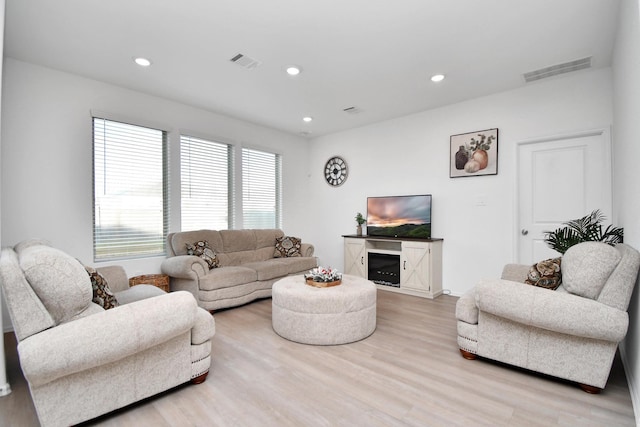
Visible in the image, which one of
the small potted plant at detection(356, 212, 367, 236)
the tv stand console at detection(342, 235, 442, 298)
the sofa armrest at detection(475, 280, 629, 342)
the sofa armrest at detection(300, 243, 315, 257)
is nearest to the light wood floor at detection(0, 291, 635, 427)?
the sofa armrest at detection(475, 280, 629, 342)

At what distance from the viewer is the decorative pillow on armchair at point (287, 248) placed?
502cm

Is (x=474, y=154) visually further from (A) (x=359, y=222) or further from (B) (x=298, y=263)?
(B) (x=298, y=263)

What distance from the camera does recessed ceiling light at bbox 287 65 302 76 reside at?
130 inches

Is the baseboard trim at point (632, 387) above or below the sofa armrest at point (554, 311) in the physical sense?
below

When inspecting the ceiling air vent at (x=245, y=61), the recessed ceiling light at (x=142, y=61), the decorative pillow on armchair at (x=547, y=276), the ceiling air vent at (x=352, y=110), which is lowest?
the decorative pillow on armchair at (x=547, y=276)

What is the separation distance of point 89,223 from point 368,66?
12.0 ft

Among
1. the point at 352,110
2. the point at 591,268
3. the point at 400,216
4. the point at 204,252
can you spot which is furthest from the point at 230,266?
the point at 591,268

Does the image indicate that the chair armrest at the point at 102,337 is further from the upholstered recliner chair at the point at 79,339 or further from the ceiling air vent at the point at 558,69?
the ceiling air vent at the point at 558,69

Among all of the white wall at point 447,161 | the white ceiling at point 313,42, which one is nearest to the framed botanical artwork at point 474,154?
the white wall at point 447,161

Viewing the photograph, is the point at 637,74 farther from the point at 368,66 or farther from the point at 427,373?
the point at 427,373

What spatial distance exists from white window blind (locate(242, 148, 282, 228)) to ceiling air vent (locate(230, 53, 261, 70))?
7.08 feet

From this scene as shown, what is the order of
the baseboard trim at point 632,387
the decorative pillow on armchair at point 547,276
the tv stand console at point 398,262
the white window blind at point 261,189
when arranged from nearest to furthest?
the baseboard trim at point 632,387
the decorative pillow on armchair at point 547,276
the tv stand console at point 398,262
the white window blind at point 261,189

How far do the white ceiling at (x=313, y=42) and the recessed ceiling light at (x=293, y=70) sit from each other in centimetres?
8

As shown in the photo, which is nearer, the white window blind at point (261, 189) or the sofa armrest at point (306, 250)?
the sofa armrest at point (306, 250)
